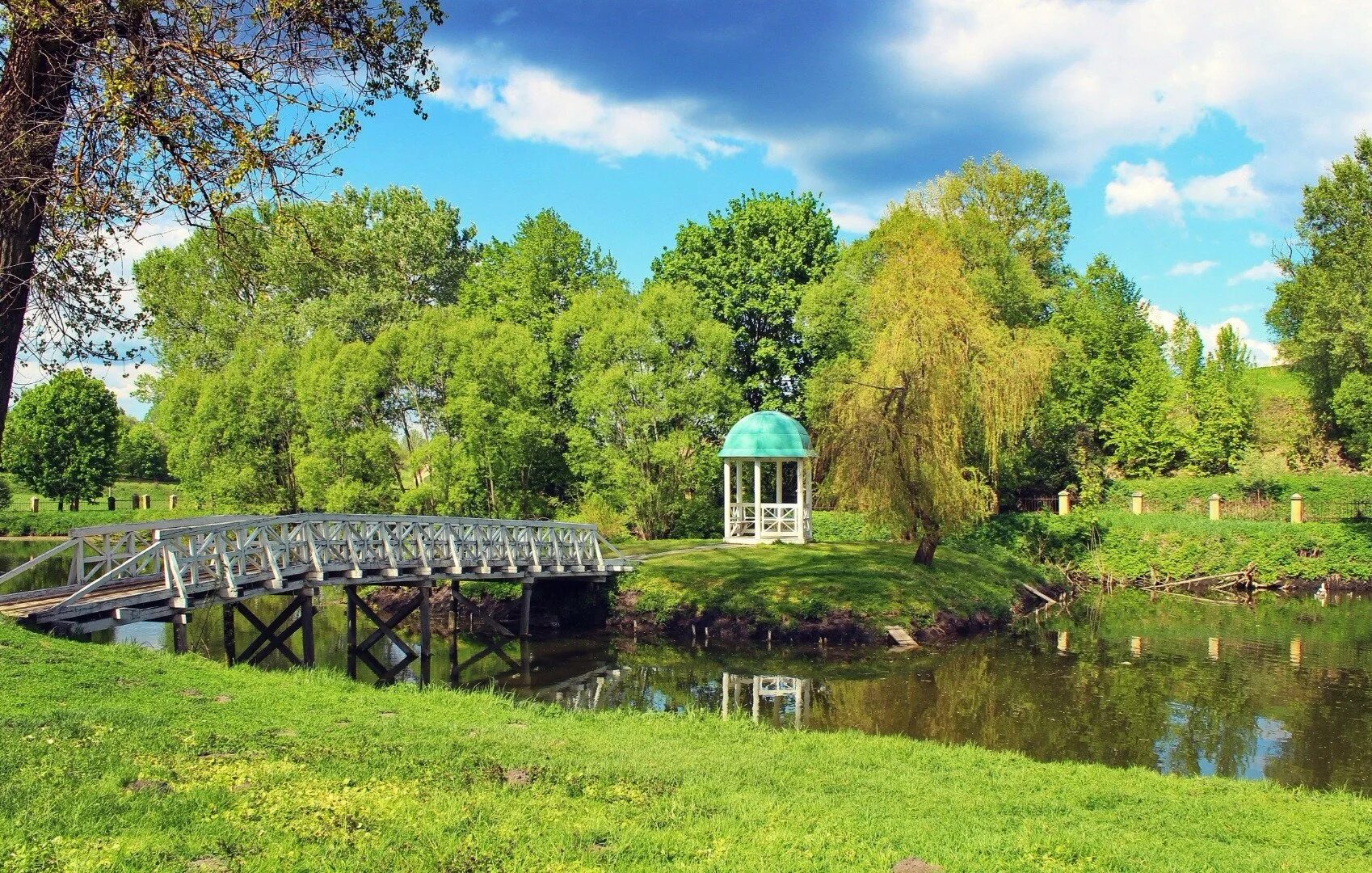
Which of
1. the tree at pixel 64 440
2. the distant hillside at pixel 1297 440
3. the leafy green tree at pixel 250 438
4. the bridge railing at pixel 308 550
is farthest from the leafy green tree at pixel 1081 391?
the tree at pixel 64 440

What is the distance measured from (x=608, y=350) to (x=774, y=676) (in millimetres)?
18173

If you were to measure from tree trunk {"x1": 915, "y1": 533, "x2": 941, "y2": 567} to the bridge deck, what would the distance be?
8835mm

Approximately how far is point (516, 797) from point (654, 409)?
28.0 m

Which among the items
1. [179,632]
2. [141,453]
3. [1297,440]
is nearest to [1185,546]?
[1297,440]

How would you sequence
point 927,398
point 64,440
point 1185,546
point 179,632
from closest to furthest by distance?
1. point 179,632
2. point 927,398
3. point 1185,546
4. point 64,440

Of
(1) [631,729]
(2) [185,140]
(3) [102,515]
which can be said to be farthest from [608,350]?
(3) [102,515]

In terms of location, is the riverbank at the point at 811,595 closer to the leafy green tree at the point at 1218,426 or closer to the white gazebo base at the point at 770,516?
the white gazebo base at the point at 770,516

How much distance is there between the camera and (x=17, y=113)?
8.52 meters

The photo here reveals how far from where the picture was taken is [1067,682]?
65.7 ft

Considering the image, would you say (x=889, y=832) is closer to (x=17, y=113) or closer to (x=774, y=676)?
(x=17, y=113)

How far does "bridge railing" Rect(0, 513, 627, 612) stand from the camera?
1609 centimetres

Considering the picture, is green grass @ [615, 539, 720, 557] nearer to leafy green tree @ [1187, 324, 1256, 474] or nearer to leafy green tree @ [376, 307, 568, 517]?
leafy green tree @ [376, 307, 568, 517]

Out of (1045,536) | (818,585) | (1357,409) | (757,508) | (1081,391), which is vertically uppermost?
(1081,391)

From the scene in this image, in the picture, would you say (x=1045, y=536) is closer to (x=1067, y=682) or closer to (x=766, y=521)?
(x=766, y=521)
